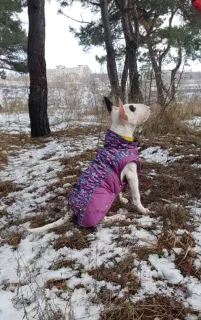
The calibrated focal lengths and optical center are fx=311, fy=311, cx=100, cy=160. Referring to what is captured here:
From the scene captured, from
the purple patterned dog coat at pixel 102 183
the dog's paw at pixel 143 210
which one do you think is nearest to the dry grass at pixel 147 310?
the purple patterned dog coat at pixel 102 183

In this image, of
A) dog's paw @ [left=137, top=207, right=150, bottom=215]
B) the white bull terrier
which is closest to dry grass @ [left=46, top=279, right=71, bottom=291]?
the white bull terrier

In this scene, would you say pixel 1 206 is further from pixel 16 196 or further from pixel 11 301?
pixel 11 301

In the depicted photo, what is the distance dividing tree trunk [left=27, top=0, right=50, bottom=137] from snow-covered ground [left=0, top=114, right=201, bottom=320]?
3382 mm

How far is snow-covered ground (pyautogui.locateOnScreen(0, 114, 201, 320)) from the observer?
72.2 inches

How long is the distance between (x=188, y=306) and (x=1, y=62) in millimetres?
15547

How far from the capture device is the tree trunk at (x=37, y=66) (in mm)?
6363

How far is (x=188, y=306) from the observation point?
5.78 feet

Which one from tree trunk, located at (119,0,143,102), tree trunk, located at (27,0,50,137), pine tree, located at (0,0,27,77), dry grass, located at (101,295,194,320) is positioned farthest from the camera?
pine tree, located at (0,0,27,77)

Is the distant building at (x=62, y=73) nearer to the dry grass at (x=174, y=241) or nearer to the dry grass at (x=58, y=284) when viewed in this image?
the dry grass at (x=174, y=241)

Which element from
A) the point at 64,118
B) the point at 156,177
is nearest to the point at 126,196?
the point at 156,177

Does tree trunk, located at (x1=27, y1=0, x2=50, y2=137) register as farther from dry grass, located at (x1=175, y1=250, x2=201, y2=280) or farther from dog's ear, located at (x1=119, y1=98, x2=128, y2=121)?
dry grass, located at (x1=175, y1=250, x2=201, y2=280)

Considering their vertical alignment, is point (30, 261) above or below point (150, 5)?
below

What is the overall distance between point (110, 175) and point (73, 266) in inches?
34.5

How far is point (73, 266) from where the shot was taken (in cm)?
220
